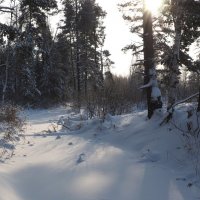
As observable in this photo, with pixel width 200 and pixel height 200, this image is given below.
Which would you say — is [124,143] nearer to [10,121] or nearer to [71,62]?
[10,121]

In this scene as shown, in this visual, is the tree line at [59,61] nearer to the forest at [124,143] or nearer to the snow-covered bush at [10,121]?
the forest at [124,143]

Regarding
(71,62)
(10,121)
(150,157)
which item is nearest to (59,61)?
(71,62)

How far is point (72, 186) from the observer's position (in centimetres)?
634

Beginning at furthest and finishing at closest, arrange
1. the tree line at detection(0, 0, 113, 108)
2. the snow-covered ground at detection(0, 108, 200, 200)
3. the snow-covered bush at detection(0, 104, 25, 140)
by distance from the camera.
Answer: the tree line at detection(0, 0, 113, 108) → the snow-covered bush at detection(0, 104, 25, 140) → the snow-covered ground at detection(0, 108, 200, 200)

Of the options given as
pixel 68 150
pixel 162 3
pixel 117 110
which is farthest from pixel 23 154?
pixel 117 110

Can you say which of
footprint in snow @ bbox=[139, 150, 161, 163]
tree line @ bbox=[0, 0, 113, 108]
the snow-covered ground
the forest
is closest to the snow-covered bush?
the forest

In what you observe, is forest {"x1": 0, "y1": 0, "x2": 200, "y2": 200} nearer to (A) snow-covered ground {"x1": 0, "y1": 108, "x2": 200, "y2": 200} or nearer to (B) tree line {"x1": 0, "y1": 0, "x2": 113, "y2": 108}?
(A) snow-covered ground {"x1": 0, "y1": 108, "x2": 200, "y2": 200}

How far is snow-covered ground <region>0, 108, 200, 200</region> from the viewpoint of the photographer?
5996 mm

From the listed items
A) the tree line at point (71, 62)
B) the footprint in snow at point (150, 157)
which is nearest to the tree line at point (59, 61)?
the tree line at point (71, 62)

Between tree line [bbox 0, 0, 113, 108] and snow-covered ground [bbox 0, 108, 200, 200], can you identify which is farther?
tree line [bbox 0, 0, 113, 108]

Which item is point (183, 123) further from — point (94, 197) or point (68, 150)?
point (94, 197)

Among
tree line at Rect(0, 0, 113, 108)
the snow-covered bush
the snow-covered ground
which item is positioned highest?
tree line at Rect(0, 0, 113, 108)

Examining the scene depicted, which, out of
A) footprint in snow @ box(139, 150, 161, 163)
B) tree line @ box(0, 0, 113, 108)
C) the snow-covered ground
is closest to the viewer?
the snow-covered ground

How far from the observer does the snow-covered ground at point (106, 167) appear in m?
6.00
